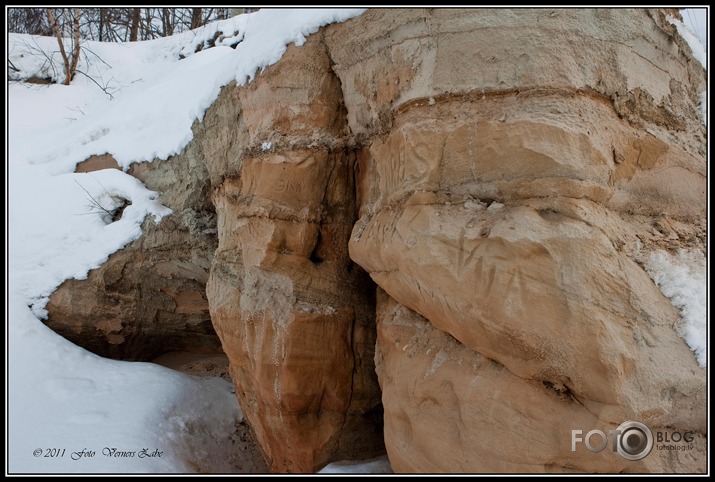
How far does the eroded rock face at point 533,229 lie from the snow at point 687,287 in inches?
2.1

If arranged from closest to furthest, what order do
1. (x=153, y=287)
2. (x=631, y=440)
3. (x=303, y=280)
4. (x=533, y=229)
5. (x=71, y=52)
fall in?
(x=631, y=440)
(x=533, y=229)
(x=303, y=280)
(x=153, y=287)
(x=71, y=52)

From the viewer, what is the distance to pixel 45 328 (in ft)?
17.7

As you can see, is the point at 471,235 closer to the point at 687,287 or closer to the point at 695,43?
the point at 687,287

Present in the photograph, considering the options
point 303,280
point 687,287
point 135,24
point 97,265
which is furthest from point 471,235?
point 135,24

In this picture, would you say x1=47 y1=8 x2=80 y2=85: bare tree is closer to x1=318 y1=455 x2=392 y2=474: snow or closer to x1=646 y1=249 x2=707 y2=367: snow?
x1=318 y1=455 x2=392 y2=474: snow

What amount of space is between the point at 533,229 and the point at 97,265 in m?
4.40

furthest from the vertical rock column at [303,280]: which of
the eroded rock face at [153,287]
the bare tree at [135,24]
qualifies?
the bare tree at [135,24]

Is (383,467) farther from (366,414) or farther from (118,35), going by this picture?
(118,35)

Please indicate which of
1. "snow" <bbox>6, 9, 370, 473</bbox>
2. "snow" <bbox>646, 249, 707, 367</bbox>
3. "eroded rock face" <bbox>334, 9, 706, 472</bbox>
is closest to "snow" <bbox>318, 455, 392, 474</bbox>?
"eroded rock face" <bbox>334, 9, 706, 472</bbox>

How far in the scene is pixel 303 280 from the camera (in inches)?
149

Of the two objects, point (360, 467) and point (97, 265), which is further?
point (97, 265)

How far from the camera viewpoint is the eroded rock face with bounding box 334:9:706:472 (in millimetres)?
2389

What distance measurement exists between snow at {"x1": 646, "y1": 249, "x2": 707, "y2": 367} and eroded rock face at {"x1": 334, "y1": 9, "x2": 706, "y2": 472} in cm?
5

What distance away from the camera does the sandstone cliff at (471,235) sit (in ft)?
7.93
